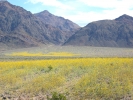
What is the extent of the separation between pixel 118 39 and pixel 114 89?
616ft

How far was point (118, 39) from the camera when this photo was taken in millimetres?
197375

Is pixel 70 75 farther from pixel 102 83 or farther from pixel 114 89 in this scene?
pixel 114 89

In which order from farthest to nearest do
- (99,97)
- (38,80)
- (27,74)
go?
1. (27,74)
2. (38,80)
3. (99,97)

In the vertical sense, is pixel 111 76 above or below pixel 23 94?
above

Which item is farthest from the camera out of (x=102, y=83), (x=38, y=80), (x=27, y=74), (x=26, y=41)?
(x=26, y=41)

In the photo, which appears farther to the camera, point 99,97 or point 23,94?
point 23,94

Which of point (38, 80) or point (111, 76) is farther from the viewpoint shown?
point (38, 80)

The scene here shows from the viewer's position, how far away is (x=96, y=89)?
14648 mm

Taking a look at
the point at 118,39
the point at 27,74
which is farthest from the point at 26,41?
the point at 27,74

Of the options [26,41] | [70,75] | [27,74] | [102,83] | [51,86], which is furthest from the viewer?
[26,41]

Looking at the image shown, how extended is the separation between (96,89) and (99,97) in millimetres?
900

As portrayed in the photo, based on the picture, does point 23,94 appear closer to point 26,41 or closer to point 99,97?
point 99,97

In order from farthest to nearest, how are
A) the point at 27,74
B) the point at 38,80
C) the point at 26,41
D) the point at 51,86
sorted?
the point at 26,41 → the point at 27,74 → the point at 38,80 → the point at 51,86

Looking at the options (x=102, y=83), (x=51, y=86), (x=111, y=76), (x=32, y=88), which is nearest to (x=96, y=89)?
(x=102, y=83)
